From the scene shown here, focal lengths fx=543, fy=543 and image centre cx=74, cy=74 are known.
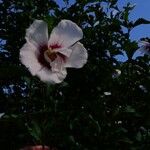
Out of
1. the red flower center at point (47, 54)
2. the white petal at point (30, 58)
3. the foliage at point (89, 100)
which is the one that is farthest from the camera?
the foliage at point (89, 100)

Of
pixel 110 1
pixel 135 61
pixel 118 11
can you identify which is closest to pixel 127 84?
pixel 135 61

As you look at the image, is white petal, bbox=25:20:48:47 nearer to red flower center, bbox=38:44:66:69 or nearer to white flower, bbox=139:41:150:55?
red flower center, bbox=38:44:66:69

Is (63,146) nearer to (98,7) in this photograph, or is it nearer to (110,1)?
(98,7)

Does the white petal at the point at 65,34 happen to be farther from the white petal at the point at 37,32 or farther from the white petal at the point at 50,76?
the white petal at the point at 50,76

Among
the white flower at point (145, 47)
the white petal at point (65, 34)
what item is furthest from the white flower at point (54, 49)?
the white flower at point (145, 47)

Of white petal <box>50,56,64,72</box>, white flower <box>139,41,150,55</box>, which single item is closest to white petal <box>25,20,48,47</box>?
white petal <box>50,56,64,72</box>

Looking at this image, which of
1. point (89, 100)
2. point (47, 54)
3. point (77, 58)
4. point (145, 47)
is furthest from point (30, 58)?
point (145, 47)

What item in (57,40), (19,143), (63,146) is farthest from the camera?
(19,143)

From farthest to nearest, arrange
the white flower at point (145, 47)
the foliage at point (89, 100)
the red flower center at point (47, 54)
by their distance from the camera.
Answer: the white flower at point (145, 47) < the foliage at point (89, 100) < the red flower center at point (47, 54)
